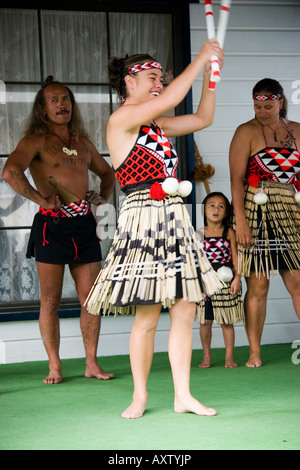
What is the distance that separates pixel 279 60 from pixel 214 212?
1553 mm

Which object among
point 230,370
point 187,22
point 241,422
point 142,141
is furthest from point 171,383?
point 187,22

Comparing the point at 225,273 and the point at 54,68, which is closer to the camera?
the point at 225,273

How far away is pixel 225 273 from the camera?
4480 mm

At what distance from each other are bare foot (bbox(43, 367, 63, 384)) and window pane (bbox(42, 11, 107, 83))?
208cm

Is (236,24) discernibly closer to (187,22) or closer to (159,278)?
(187,22)

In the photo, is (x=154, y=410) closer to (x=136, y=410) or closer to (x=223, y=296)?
(x=136, y=410)

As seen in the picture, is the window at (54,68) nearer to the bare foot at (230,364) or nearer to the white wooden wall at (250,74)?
the white wooden wall at (250,74)

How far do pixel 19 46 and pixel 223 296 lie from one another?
2.22 metres

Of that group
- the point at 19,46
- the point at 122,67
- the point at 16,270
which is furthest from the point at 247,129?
the point at 16,270

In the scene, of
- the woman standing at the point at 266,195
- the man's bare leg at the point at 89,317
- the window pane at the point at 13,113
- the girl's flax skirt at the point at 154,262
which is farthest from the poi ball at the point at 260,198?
the window pane at the point at 13,113

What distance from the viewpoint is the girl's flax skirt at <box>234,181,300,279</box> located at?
447cm

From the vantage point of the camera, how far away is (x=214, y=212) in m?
4.66

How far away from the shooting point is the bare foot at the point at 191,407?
3.10 meters
